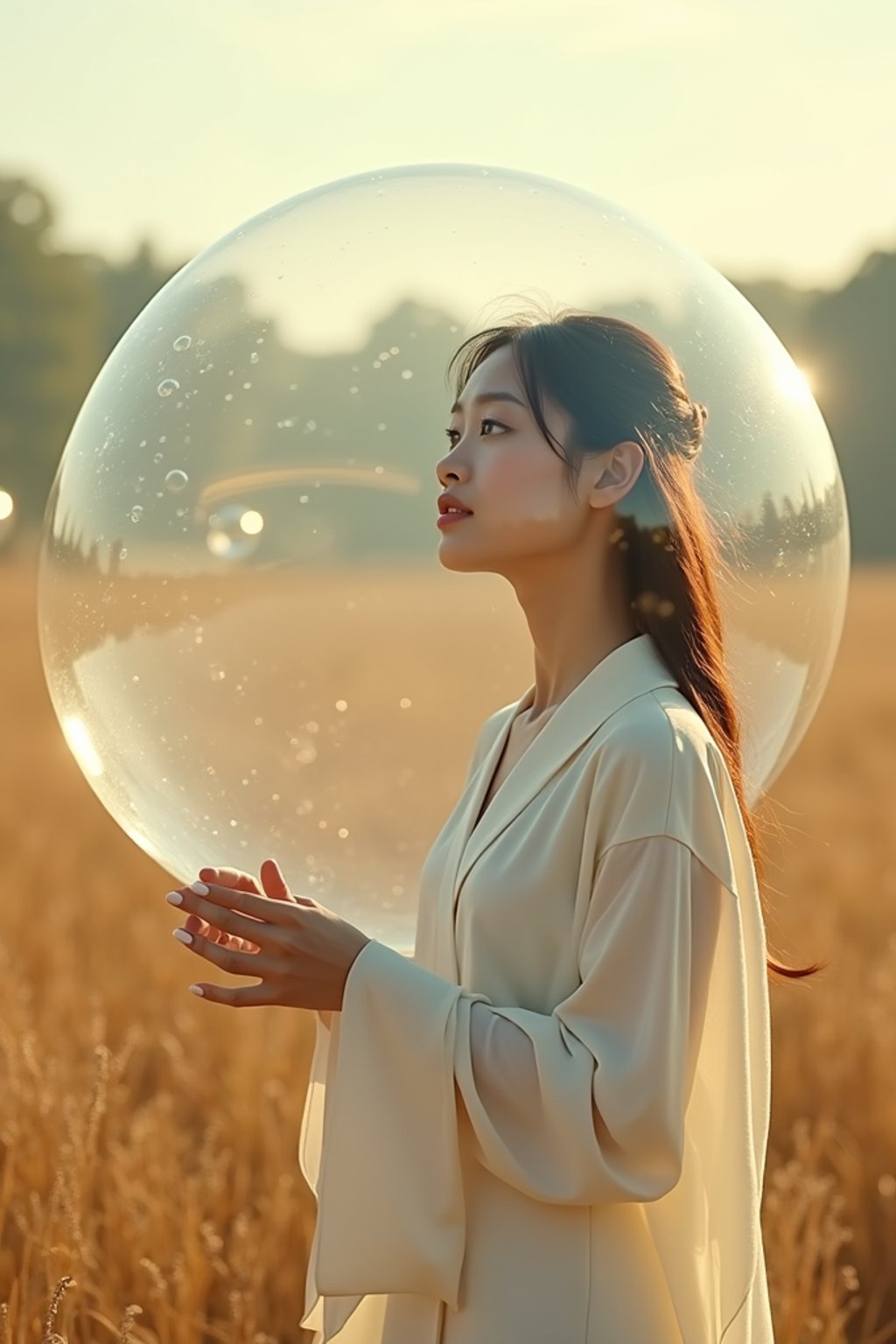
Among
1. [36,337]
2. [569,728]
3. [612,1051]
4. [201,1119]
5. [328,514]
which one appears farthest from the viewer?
[36,337]

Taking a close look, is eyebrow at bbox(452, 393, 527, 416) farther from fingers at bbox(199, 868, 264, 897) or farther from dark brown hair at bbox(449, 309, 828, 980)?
fingers at bbox(199, 868, 264, 897)

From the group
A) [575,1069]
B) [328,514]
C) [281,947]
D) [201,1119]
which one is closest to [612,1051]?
[575,1069]

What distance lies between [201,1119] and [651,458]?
3271 millimetres

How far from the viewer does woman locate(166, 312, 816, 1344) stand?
1893mm

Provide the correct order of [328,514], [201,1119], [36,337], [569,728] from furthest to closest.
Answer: [36,337], [201,1119], [328,514], [569,728]

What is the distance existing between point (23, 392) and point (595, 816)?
2291 inches

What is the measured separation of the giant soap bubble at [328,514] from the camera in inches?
92.4

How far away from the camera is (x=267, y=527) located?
2490 mm

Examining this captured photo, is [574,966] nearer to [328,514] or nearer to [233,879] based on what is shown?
[233,879]

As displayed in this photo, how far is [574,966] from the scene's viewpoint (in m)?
1.97

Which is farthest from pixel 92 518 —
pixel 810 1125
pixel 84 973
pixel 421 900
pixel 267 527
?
pixel 84 973

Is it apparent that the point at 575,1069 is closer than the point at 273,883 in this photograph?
Yes

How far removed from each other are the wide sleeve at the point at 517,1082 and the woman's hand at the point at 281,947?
0.09 feet

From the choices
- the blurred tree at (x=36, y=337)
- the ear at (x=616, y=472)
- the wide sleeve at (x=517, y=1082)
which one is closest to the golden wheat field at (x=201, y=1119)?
the wide sleeve at (x=517, y=1082)
